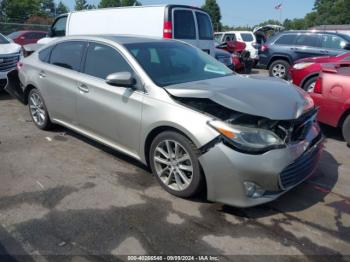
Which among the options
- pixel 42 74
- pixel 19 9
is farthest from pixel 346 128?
pixel 19 9

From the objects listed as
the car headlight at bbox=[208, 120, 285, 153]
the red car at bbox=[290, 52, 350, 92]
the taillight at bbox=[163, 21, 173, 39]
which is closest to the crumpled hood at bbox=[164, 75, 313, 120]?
the car headlight at bbox=[208, 120, 285, 153]

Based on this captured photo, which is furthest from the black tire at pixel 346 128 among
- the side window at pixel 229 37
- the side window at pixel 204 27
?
the side window at pixel 229 37

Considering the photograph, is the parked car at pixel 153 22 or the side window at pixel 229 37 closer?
the parked car at pixel 153 22

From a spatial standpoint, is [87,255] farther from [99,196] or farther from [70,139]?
[70,139]

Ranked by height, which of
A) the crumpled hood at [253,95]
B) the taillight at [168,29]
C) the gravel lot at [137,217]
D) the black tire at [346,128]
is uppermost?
the taillight at [168,29]

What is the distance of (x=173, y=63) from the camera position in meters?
4.32

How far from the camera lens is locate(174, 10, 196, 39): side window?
829 cm

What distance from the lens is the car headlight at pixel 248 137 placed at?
3.15 metres

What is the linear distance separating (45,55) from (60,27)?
5.76m

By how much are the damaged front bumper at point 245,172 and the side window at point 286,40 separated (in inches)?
385

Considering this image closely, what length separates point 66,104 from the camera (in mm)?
4895

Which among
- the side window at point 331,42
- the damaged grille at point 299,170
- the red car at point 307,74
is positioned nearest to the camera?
the damaged grille at point 299,170

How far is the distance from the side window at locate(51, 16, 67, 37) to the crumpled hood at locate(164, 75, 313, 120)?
7884 mm

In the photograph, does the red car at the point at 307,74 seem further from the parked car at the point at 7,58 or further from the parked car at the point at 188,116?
the parked car at the point at 7,58
